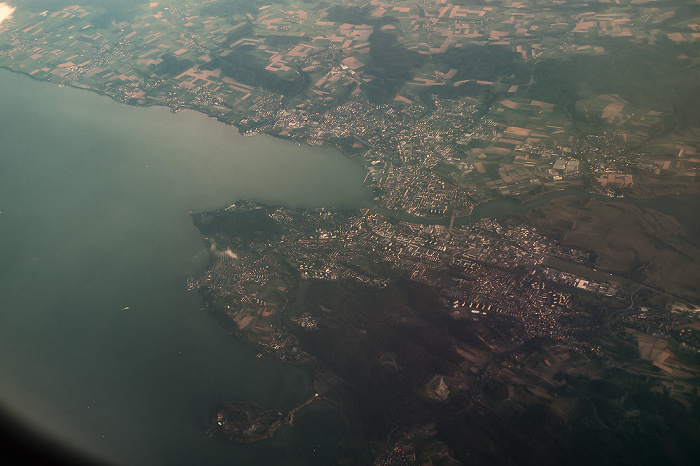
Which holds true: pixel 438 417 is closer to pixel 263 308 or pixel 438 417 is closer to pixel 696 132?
pixel 263 308

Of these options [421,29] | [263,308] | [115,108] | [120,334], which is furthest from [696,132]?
[115,108]

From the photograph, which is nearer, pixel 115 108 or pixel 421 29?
pixel 115 108

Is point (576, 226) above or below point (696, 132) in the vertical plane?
below

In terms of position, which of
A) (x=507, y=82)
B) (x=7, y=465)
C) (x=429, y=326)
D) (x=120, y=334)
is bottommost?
(x=120, y=334)

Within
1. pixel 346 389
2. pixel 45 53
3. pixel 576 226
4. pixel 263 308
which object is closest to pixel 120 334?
pixel 263 308

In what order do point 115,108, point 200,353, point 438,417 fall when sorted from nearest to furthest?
1. point 438,417
2. point 200,353
3. point 115,108

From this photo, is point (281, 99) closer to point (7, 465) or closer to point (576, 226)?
point (576, 226)

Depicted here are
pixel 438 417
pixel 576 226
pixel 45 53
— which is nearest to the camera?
pixel 438 417
